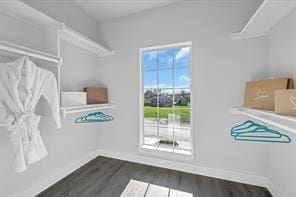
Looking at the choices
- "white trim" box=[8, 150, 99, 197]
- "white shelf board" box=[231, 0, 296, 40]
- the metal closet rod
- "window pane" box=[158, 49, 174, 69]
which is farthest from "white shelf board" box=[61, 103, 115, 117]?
"white shelf board" box=[231, 0, 296, 40]

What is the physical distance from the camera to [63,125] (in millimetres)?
1968

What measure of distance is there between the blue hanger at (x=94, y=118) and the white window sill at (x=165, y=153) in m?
0.80

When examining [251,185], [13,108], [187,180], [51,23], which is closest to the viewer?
[13,108]

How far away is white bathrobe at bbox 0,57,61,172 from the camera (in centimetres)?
116

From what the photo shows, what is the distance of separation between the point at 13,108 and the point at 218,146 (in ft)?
7.58

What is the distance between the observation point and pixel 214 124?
1.92 m

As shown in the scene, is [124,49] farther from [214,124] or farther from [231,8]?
[214,124]

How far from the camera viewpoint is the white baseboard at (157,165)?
1.60 m

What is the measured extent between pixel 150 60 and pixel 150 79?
0.33 m

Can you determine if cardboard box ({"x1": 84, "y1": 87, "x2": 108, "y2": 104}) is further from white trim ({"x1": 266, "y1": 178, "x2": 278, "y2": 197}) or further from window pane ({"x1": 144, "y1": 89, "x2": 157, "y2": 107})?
white trim ({"x1": 266, "y1": 178, "x2": 278, "y2": 197})

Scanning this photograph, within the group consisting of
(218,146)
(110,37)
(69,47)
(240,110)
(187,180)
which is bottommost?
(187,180)

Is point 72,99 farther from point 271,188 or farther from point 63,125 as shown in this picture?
point 271,188

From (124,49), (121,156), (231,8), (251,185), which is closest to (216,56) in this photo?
(231,8)

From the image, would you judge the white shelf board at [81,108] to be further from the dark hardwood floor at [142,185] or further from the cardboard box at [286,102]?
the cardboard box at [286,102]
